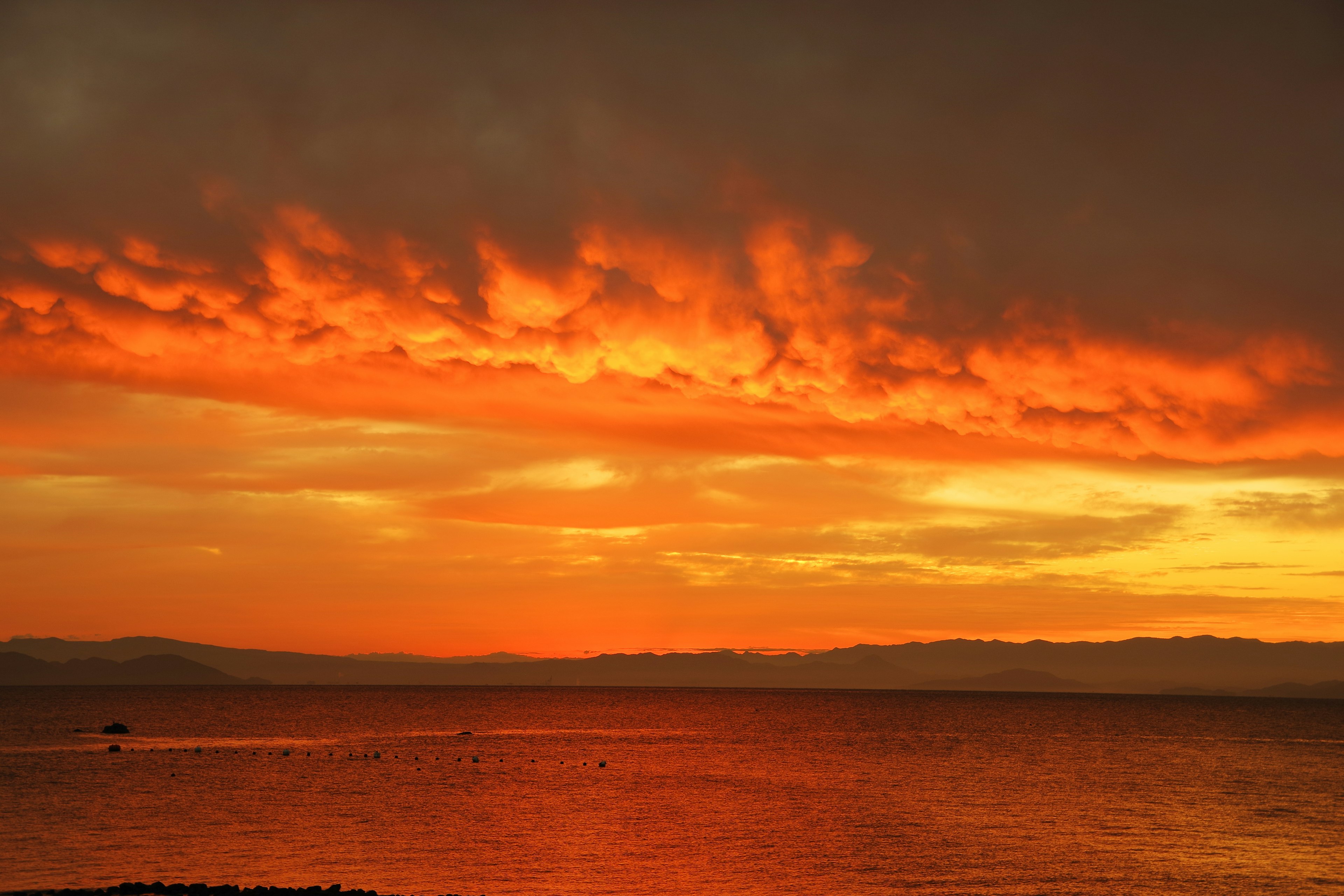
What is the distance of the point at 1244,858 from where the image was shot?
150 feet

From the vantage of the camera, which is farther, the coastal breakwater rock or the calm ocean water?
the calm ocean water

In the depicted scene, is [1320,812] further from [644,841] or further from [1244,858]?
[644,841]

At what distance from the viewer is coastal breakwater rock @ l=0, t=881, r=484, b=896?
31.3 m

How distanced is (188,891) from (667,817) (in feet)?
93.3

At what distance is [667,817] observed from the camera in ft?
182

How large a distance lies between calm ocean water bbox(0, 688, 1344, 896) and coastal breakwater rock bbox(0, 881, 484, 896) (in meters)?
3.28

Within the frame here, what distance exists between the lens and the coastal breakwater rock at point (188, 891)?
31344mm

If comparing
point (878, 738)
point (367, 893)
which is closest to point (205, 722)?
point (878, 738)

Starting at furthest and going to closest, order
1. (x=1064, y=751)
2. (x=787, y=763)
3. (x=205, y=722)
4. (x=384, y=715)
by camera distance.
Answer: (x=384, y=715)
(x=205, y=722)
(x=1064, y=751)
(x=787, y=763)

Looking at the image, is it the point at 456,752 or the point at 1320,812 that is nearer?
the point at 1320,812

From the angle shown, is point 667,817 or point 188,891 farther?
point 667,817

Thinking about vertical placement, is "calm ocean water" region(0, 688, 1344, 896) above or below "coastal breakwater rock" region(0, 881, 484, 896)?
below

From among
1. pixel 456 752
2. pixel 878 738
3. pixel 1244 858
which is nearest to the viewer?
pixel 1244 858

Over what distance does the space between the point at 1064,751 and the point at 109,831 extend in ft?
307
